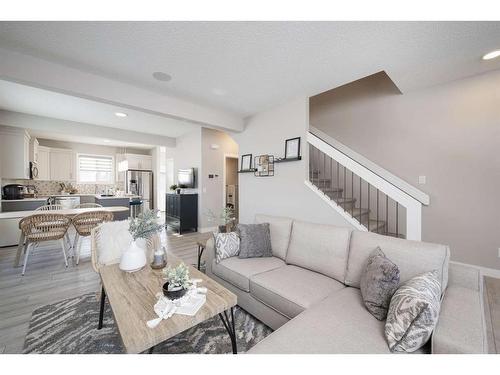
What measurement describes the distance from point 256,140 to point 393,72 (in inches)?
87.2

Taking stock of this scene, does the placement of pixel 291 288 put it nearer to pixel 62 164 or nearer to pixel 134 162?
pixel 134 162


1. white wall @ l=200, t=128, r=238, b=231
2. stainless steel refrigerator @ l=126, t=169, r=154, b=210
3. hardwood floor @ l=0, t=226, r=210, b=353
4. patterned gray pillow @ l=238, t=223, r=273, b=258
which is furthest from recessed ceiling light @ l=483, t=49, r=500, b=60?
stainless steel refrigerator @ l=126, t=169, r=154, b=210

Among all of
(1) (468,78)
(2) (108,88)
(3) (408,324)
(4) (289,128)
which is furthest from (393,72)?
(2) (108,88)

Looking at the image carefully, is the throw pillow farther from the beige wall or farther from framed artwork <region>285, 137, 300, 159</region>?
the beige wall

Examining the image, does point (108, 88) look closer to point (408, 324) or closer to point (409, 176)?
point (408, 324)

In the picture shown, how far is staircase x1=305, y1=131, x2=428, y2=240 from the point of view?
2222 mm

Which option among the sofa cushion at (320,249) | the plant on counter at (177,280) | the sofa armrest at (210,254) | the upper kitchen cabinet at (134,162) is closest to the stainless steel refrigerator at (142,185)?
→ the upper kitchen cabinet at (134,162)

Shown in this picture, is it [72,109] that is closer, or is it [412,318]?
[412,318]

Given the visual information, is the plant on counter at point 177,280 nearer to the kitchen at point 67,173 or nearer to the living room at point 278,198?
the living room at point 278,198

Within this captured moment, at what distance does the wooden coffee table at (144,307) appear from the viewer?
0.96 meters

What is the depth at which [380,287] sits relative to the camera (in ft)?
4.14

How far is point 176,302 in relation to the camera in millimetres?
1210

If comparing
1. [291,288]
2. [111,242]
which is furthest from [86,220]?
[291,288]

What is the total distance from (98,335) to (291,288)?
1586 millimetres
